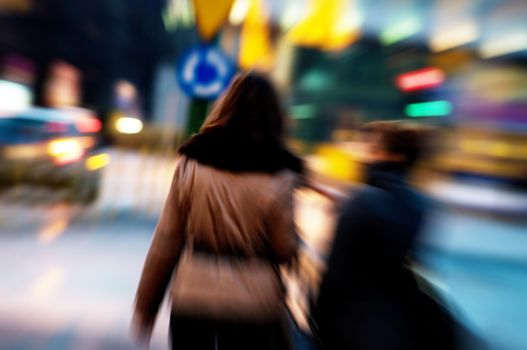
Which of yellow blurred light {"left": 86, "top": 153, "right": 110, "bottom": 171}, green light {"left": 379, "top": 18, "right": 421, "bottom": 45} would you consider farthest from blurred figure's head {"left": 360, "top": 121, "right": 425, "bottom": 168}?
green light {"left": 379, "top": 18, "right": 421, "bottom": 45}

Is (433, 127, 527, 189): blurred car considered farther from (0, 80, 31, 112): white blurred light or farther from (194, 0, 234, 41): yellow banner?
(0, 80, 31, 112): white blurred light

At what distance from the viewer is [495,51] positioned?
15.5 m

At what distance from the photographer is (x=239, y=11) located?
35.7 feet

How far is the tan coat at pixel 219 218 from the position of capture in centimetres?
152

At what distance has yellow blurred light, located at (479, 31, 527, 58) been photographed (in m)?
14.2

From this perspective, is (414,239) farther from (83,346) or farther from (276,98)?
(83,346)

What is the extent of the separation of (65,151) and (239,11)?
17.1 ft

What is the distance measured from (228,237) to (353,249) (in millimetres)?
426

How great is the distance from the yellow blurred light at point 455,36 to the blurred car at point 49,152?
10342 mm

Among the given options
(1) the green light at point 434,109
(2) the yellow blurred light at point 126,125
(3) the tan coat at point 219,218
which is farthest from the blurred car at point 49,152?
(2) the yellow blurred light at point 126,125

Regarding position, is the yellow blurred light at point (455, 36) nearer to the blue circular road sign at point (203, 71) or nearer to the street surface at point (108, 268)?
the street surface at point (108, 268)

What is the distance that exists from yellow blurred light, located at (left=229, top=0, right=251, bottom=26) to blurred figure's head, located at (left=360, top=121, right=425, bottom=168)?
7.67 metres

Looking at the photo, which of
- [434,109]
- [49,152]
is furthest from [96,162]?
[434,109]

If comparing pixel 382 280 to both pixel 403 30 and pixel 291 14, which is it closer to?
pixel 291 14
